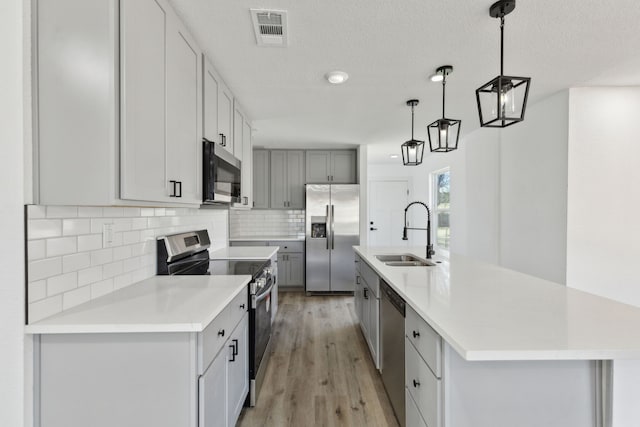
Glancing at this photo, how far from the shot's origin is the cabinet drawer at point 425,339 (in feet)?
4.05

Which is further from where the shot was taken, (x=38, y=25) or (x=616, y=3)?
(x=616, y=3)

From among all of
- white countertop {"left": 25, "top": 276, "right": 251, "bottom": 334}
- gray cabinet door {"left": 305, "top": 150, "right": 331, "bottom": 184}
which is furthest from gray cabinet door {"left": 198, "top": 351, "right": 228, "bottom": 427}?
gray cabinet door {"left": 305, "top": 150, "right": 331, "bottom": 184}

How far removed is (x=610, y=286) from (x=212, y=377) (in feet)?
11.1

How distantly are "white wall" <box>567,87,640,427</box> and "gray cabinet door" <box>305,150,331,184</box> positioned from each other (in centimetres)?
323

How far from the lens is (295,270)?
16.6 ft

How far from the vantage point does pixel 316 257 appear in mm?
4930

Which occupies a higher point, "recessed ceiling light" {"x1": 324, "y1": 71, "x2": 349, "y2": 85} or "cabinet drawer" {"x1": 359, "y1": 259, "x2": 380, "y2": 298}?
"recessed ceiling light" {"x1": 324, "y1": 71, "x2": 349, "y2": 85}

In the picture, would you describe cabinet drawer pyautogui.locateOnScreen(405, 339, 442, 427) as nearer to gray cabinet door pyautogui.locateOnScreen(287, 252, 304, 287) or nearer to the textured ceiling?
the textured ceiling

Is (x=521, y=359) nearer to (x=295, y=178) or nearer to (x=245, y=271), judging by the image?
Answer: (x=245, y=271)

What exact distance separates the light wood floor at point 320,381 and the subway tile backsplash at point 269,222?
189 cm

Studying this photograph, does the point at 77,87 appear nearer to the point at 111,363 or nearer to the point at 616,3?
the point at 111,363

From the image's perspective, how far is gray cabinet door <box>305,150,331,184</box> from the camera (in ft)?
17.4

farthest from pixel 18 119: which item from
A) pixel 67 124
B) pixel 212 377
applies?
pixel 212 377

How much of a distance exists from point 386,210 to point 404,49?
17.5 ft
